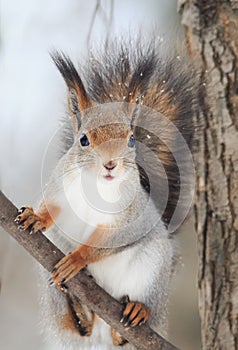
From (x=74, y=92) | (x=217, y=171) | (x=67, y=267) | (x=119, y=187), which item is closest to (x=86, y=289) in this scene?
(x=67, y=267)

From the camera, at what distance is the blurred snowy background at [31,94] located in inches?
41.3

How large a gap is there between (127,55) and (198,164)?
400 millimetres

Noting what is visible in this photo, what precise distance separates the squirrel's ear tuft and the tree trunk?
0.41 m

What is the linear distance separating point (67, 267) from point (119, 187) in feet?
0.53

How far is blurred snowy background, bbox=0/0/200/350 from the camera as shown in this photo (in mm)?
1049

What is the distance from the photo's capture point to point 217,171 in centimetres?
131

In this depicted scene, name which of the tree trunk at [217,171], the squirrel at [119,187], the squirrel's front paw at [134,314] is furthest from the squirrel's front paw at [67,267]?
the tree trunk at [217,171]

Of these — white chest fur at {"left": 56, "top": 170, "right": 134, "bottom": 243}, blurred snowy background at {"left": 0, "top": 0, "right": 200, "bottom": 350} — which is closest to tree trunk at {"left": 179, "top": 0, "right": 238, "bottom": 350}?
blurred snowy background at {"left": 0, "top": 0, "right": 200, "bottom": 350}

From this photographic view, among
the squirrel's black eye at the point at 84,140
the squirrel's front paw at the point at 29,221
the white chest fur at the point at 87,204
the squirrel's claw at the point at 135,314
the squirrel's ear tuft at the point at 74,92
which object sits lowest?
the squirrel's claw at the point at 135,314

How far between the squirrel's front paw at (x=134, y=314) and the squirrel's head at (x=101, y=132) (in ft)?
0.85

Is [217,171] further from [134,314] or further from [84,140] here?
[84,140]

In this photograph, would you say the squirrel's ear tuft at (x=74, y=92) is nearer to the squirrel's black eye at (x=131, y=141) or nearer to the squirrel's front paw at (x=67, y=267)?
the squirrel's black eye at (x=131, y=141)

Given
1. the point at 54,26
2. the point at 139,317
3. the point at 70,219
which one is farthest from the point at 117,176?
the point at 54,26

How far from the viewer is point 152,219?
0.98 metres
